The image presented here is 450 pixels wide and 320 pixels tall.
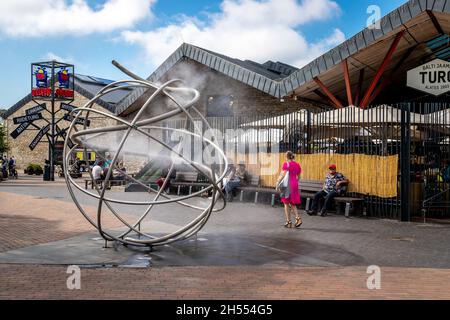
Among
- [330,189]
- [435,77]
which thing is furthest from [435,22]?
[330,189]

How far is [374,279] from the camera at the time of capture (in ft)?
18.9

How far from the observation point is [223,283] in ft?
18.1

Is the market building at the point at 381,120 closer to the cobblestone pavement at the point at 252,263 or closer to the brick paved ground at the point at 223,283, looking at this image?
the cobblestone pavement at the point at 252,263

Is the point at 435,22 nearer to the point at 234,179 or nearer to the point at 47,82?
the point at 234,179

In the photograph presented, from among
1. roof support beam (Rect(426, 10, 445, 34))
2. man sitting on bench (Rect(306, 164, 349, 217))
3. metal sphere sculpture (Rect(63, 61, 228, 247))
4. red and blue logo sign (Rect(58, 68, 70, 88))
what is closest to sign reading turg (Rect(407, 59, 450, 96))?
roof support beam (Rect(426, 10, 445, 34))

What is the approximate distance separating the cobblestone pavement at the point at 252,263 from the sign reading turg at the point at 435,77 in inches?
299

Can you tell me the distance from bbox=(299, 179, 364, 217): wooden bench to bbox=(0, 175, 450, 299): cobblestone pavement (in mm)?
867

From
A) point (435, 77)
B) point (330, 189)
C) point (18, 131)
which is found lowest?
point (330, 189)

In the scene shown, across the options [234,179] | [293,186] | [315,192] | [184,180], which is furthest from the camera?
[184,180]

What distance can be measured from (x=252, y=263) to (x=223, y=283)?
1198mm

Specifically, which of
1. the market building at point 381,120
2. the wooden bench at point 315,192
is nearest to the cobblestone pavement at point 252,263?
the wooden bench at point 315,192

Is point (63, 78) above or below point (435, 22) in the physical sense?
above

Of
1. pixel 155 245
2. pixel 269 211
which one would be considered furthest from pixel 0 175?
pixel 155 245
